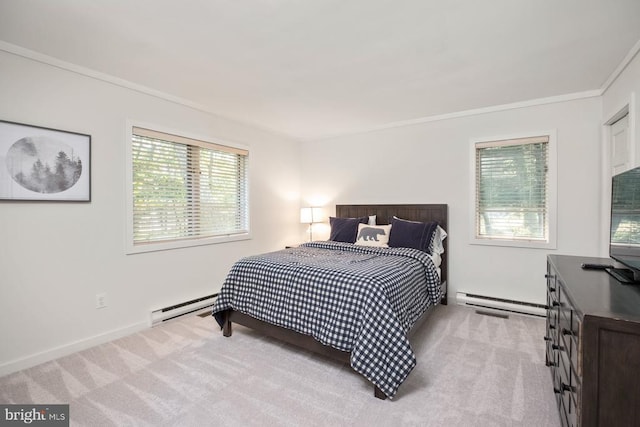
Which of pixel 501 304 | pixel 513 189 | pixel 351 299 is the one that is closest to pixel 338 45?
pixel 351 299

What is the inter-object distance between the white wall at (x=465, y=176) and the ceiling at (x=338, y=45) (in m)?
0.34

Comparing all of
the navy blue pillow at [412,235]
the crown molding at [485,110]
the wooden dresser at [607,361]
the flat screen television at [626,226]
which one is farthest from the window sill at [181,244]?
the flat screen television at [626,226]

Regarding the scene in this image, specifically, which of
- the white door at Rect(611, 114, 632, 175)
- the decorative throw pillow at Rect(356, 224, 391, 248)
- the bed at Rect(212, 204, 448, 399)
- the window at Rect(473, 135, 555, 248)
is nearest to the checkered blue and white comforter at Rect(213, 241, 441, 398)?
the bed at Rect(212, 204, 448, 399)

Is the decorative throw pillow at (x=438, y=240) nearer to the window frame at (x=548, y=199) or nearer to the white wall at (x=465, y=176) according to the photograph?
the white wall at (x=465, y=176)

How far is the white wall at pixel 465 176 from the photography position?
2998mm

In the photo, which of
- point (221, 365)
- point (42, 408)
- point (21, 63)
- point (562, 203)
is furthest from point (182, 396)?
point (562, 203)

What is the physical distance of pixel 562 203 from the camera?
3.08 m

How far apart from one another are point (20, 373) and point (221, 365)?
55.9 inches

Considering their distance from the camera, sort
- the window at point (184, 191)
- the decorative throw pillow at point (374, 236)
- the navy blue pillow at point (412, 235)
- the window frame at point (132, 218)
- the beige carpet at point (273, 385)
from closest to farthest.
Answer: the beige carpet at point (273, 385), the window frame at point (132, 218), the window at point (184, 191), the navy blue pillow at point (412, 235), the decorative throw pillow at point (374, 236)

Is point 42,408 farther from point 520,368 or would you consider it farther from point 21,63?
point 520,368

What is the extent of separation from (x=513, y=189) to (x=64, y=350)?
4606 millimetres

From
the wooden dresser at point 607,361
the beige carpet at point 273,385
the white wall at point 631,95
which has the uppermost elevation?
the white wall at point 631,95

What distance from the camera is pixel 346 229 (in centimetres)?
399

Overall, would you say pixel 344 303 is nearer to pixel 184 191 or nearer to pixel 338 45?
pixel 338 45
